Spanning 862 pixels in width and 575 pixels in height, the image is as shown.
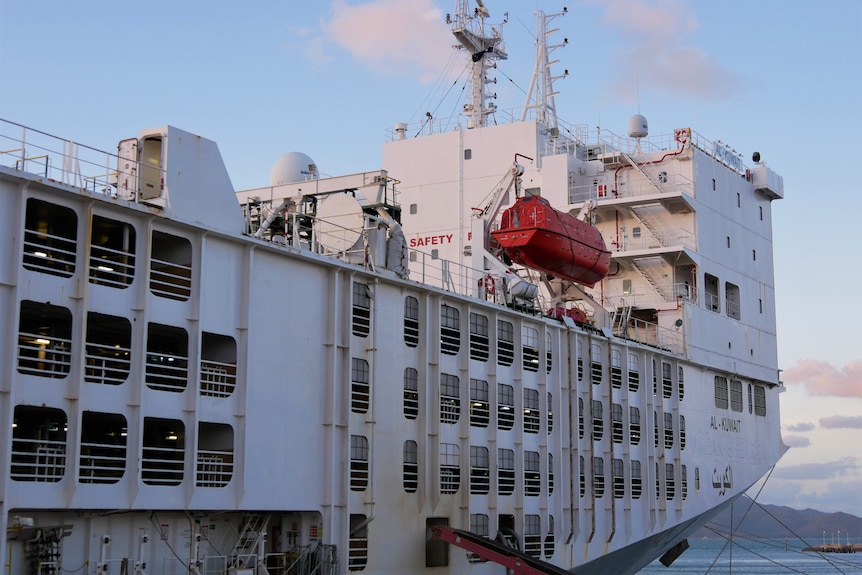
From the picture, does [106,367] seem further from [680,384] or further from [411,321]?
[680,384]

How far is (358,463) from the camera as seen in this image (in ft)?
93.7

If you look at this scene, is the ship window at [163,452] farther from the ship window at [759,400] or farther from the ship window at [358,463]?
the ship window at [759,400]

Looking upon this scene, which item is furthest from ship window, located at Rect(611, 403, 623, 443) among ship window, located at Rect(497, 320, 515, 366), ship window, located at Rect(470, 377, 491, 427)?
ship window, located at Rect(470, 377, 491, 427)

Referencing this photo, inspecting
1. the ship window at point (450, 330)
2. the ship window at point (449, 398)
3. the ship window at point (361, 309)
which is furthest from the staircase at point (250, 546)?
the ship window at point (450, 330)

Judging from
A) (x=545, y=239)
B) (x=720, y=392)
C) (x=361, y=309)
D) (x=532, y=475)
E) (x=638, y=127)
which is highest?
(x=638, y=127)

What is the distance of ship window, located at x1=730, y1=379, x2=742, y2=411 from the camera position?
161ft

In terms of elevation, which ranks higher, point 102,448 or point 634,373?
point 634,373

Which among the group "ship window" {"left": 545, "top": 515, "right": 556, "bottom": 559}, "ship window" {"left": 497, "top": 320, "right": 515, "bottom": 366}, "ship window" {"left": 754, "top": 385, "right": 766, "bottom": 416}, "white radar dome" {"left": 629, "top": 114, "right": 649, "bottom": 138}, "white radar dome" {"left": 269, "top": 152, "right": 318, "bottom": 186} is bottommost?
"ship window" {"left": 545, "top": 515, "right": 556, "bottom": 559}

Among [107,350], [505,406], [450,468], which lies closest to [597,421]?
[505,406]

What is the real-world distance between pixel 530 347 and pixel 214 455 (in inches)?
560

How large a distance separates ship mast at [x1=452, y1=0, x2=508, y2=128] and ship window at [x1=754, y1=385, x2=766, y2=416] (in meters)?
17.7

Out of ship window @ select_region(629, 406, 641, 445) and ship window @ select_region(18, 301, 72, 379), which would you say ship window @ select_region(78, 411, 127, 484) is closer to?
ship window @ select_region(18, 301, 72, 379)

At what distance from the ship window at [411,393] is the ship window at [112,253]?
30.8 feet

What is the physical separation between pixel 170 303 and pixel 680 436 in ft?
86.3
